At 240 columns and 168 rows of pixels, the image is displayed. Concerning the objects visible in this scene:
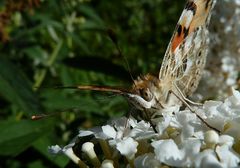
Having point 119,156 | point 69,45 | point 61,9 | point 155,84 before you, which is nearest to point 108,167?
point 119,156

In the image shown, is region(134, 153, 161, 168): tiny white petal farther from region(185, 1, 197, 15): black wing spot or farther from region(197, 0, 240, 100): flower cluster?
region(197, 0, 240, 100): flower cluster

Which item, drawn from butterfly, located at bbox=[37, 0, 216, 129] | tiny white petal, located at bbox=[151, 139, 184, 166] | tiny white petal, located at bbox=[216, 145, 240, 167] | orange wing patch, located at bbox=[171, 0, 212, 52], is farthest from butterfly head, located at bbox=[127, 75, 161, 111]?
tiny white petal, located at bbox=[216, 145, 240, 167]

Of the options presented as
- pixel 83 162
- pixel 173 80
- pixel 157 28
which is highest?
pixel 173 80

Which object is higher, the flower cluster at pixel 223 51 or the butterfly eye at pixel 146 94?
the butterfly eye at pixel 146 94

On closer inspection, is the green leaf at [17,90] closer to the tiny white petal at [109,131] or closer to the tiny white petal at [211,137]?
the tiny white petal at [109,131]

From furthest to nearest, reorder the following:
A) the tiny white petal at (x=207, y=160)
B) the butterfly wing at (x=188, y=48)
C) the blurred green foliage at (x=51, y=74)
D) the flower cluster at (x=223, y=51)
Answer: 1. the flower cluster at (x=223, y=51)
2. the blurred green foliage at (x=51, y=74)
3. the butterfly wing at (x=188, y=48)
4. the tiny white petal at (x=207, y=160)

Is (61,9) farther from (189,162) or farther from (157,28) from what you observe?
(157,28)

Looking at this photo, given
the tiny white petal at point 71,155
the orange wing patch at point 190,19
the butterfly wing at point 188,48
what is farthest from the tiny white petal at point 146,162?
the orange wing patch at point 190,19
